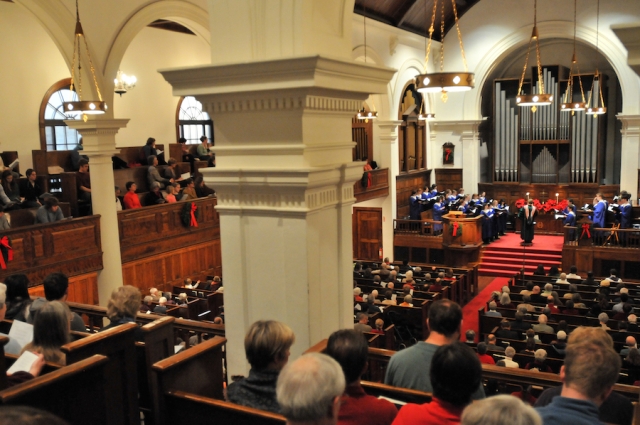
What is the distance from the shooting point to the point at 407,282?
41.7ft

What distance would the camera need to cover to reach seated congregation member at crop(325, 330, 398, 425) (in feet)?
8.86

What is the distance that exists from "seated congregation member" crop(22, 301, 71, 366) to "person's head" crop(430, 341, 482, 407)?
2245 mm

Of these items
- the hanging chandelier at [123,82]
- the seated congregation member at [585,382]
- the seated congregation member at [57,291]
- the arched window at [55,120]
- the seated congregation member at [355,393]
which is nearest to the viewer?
the seated congregation member at [585,382]

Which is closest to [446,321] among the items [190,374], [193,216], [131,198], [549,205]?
[190,374]

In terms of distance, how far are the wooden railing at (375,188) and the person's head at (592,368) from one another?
48.9ft

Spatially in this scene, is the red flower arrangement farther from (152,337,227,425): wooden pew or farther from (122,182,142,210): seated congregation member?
(152,337,227,425): wooden pew

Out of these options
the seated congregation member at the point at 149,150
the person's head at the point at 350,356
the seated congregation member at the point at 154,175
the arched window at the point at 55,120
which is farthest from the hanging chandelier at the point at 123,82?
the person's head at the point at 350,356

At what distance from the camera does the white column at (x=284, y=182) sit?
3961mm

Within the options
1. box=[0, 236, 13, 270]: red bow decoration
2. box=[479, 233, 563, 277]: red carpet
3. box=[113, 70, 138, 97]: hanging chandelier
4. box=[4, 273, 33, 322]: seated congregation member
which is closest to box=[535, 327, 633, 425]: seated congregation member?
box=[4, 273, 33, 322]: seated congregation member

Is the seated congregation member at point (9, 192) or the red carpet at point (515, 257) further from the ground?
the seated congregation member at point (9, 192)

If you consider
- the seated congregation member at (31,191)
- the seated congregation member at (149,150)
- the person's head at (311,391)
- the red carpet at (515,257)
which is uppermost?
the seated congregation member at (149,150)

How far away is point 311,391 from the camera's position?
2.17 meters

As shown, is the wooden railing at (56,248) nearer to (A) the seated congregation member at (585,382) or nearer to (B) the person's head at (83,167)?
(B) the person's head at (83,167)

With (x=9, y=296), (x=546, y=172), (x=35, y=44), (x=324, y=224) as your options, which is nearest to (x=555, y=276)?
(x=546, y=172)
